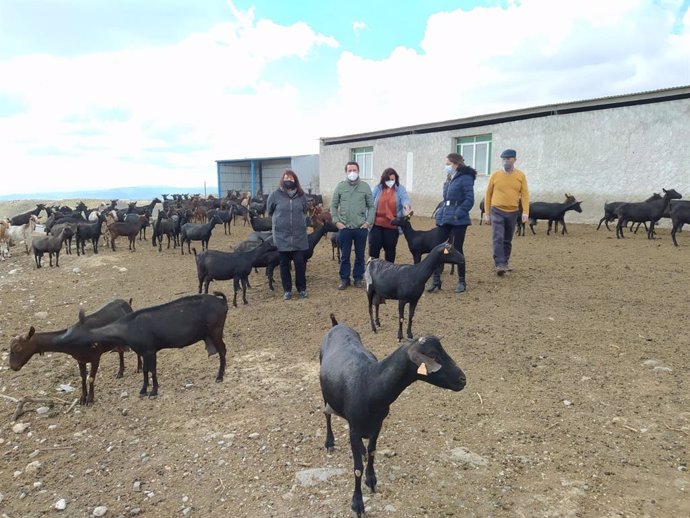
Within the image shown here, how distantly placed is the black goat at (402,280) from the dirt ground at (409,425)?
473 mm

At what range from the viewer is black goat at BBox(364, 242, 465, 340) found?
581cm

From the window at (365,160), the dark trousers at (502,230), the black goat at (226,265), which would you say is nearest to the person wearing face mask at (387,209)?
the dark trousers at (502,230)

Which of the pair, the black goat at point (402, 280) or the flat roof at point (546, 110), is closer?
the black goat at point (402, 280)

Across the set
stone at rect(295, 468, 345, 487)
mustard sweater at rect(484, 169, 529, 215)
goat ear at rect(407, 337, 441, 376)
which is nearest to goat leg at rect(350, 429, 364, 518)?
stone at rect(295, 468, 345, 487)

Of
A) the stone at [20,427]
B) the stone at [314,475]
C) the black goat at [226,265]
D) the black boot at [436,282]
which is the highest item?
the black goat at [226,265]

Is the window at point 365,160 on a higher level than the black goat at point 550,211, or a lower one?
higher

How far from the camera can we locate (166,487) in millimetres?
3303

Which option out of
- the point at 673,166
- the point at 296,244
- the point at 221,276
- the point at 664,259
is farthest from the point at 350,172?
the point at 673,166

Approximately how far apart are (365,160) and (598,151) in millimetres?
12960

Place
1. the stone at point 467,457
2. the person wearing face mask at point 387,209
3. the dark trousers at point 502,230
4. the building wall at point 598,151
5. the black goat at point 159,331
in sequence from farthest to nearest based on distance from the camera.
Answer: the building wall at point 598,151
the dark trousers at point 502,230
the person wearing face mask at point 387,209
the black goat at point 159,331
the stone at point 467,457

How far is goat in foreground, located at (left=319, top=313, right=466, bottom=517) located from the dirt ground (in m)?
0.38

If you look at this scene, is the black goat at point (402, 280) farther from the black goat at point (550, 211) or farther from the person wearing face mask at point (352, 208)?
the black goat at point (550, 211)

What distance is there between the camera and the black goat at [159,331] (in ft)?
15.2

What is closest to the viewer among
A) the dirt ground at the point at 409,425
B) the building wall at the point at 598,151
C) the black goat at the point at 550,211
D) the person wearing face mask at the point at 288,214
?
the dirt ground at the point at 409,425
